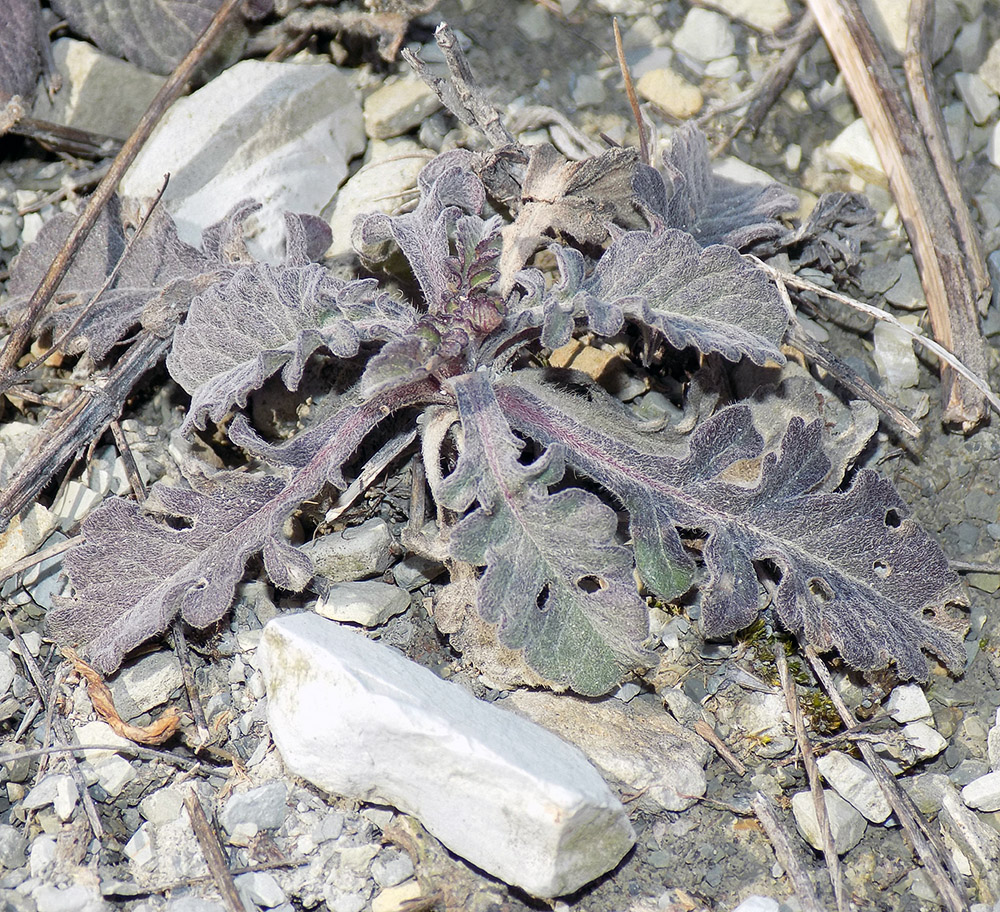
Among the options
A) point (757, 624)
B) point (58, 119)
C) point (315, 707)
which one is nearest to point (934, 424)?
point (757, 624)

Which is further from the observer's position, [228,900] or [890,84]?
[890,84]

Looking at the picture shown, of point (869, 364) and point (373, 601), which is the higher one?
point (869, 364)

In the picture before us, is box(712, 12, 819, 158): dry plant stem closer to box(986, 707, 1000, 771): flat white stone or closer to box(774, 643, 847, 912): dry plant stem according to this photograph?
box(774, 643, 847, 912): dry plant stem

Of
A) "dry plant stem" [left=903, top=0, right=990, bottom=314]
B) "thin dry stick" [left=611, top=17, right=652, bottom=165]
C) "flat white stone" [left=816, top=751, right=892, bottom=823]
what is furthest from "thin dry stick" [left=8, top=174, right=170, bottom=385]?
"dry plant stem" [left=903, top=0, right=990, bottom=314]

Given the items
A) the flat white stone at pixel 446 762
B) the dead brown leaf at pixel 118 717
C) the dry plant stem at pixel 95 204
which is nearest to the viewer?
the flat white stone at pixel 446 762

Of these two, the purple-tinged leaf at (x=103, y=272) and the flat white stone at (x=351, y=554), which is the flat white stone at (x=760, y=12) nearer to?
the purple-tinged leaf at (x=103, y=272)

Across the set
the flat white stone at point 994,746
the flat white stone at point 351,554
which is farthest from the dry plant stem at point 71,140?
the flat white stone at point 994,746

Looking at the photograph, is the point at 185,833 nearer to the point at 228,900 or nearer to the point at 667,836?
the point at 228,900
